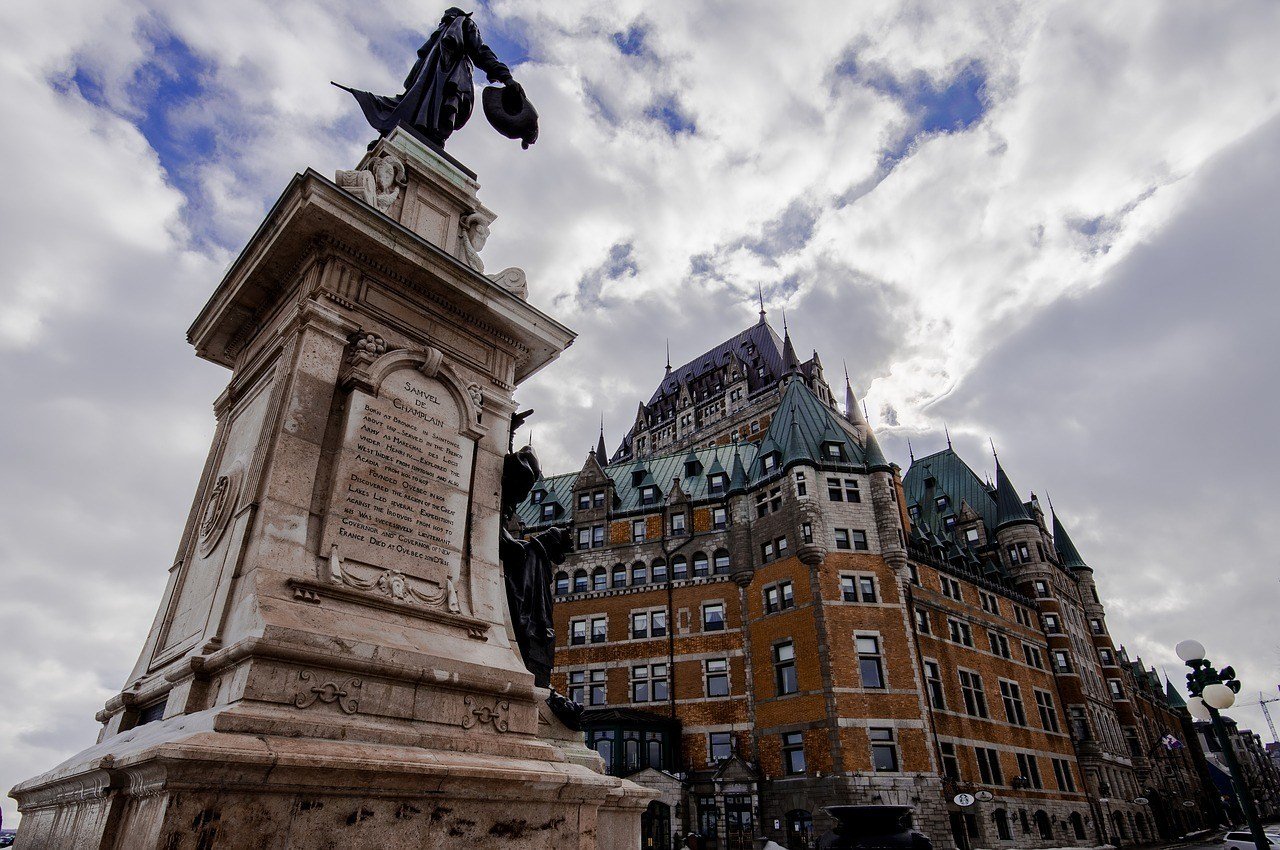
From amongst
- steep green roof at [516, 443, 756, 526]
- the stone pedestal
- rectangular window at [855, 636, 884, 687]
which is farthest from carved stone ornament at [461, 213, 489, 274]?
steep green roof at [516, 443, 756, 526]

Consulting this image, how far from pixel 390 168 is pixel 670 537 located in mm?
33865

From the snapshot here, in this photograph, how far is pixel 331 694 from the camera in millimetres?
5012

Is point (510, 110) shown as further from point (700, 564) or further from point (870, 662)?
point (700, 564)

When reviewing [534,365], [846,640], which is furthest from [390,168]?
[846,640]

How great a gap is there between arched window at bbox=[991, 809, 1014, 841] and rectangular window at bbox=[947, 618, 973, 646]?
25.7 ft

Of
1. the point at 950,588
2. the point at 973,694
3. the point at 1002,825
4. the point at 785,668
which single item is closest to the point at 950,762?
the point at 1002,825

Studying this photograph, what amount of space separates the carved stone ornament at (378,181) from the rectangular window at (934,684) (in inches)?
1299

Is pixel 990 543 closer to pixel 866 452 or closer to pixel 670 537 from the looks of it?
pixel 866 452

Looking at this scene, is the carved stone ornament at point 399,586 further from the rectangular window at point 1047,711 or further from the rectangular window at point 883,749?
the rectangular window at point 1047,711

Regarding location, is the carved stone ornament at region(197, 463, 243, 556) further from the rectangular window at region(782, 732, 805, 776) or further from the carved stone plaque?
the rectangular window at region(782, 732, 805, 776)

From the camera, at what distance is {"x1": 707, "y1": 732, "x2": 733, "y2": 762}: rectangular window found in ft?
111

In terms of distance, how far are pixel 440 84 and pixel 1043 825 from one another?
43150mm

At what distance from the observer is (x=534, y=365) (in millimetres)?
8523

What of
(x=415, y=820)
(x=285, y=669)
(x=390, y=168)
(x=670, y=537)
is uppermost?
(x=670, y=537)
